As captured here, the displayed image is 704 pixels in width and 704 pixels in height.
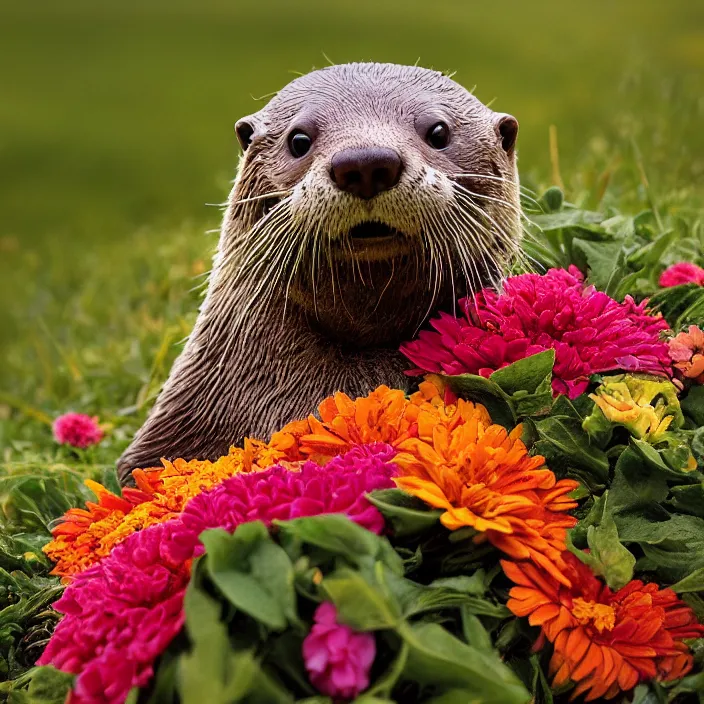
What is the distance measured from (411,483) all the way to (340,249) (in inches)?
28.8

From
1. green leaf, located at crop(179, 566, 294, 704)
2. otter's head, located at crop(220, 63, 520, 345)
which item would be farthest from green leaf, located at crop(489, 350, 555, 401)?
green leaf, located at crop(179, 566, 294, 704)

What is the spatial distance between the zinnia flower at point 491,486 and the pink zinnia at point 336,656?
29 centimetres

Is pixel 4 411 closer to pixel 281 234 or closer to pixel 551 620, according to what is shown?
pixel 281 234

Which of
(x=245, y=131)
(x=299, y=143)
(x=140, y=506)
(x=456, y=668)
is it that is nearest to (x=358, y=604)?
(x=456, y=668)

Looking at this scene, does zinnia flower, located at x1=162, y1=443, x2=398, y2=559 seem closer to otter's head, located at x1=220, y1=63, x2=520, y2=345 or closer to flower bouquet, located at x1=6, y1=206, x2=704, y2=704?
flower bouquet, located at x1=6, y1=206, x2=704, y2=704

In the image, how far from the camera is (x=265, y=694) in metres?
1.65

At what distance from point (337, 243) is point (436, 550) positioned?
82 centimetres

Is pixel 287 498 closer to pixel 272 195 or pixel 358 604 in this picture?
pixel 358 604

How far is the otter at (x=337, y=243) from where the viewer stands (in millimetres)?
2348

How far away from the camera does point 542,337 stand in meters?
2.43

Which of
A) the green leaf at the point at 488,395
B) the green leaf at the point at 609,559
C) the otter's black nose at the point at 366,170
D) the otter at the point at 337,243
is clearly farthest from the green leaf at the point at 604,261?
the green leaf at the point at 609,559

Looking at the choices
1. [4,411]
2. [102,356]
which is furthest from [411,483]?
[4,411]

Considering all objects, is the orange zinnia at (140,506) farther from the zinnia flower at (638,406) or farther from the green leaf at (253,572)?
the zinnia flower at (638,406)

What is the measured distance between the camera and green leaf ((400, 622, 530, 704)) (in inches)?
64.4
